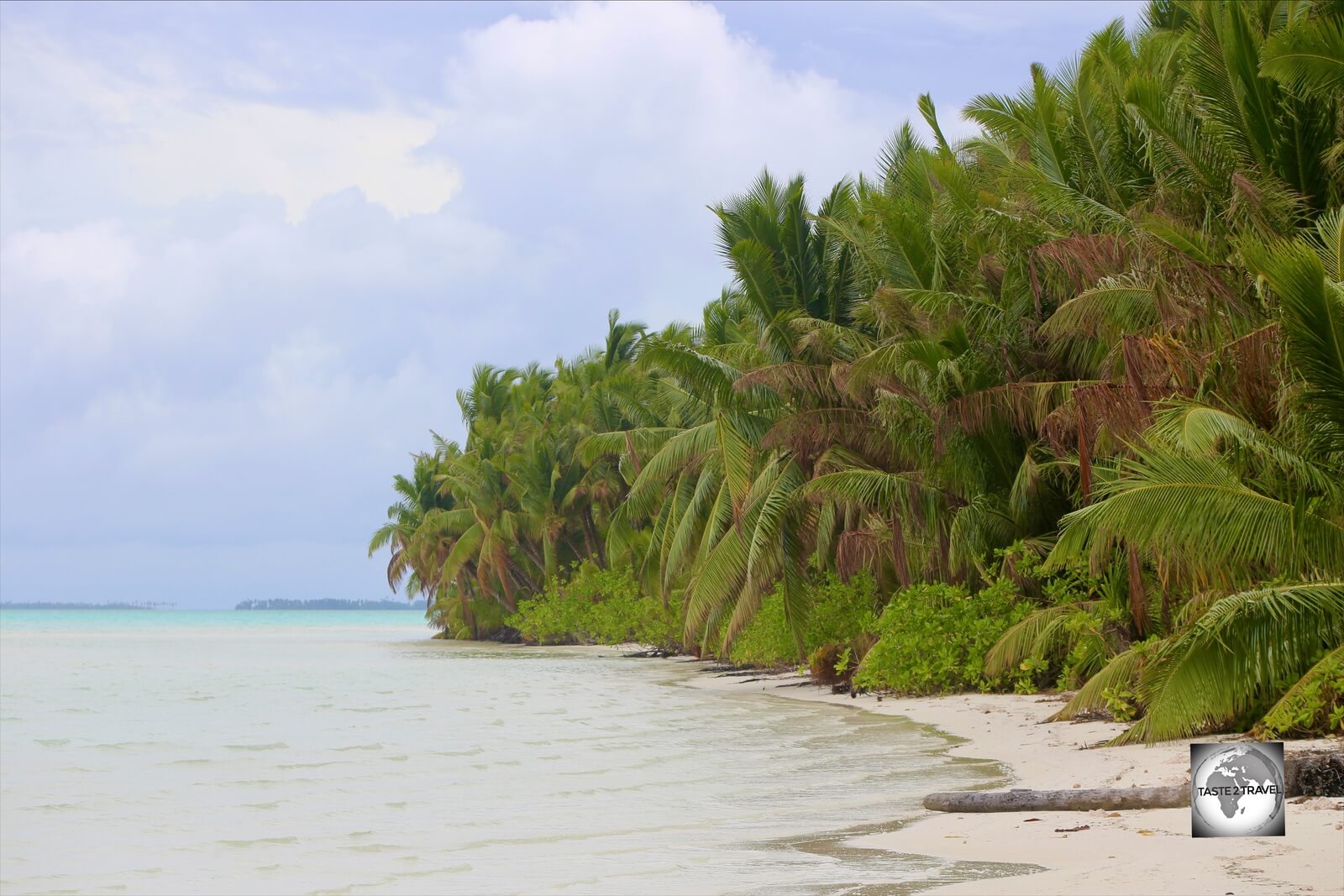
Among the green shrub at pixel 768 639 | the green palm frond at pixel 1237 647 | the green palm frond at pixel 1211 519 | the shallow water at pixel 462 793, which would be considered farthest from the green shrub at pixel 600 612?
the green palm frond at pixel 1237 647

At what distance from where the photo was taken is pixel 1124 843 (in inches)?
253

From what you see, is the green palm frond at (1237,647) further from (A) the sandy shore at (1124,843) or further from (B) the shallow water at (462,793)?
(B) the shallow water at (462,793)

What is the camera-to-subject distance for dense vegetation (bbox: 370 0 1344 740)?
324 inches

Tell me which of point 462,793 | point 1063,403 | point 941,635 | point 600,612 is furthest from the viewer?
point 600,612

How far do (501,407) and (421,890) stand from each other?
46.2m

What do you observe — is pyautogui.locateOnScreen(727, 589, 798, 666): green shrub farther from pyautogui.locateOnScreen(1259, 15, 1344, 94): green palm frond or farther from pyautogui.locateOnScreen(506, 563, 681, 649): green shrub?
pyautogui.locateOnScreen(1259, 15, 1344, 94): green palm frond

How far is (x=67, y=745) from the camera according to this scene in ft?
51.2

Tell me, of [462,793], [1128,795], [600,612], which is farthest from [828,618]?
[600,612]

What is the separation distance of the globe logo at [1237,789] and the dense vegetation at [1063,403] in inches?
77.0

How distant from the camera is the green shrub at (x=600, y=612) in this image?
3650 centimetres

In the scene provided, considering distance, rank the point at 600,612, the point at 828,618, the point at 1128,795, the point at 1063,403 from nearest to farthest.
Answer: the point at 1128,795, the point at 1063,403, the point at 828,618, the point at 600,612

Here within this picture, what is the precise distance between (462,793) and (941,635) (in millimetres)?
8375

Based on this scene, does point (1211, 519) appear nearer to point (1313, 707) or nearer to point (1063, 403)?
point (1313, 707)

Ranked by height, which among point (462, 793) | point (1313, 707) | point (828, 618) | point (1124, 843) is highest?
point (828, 618)
